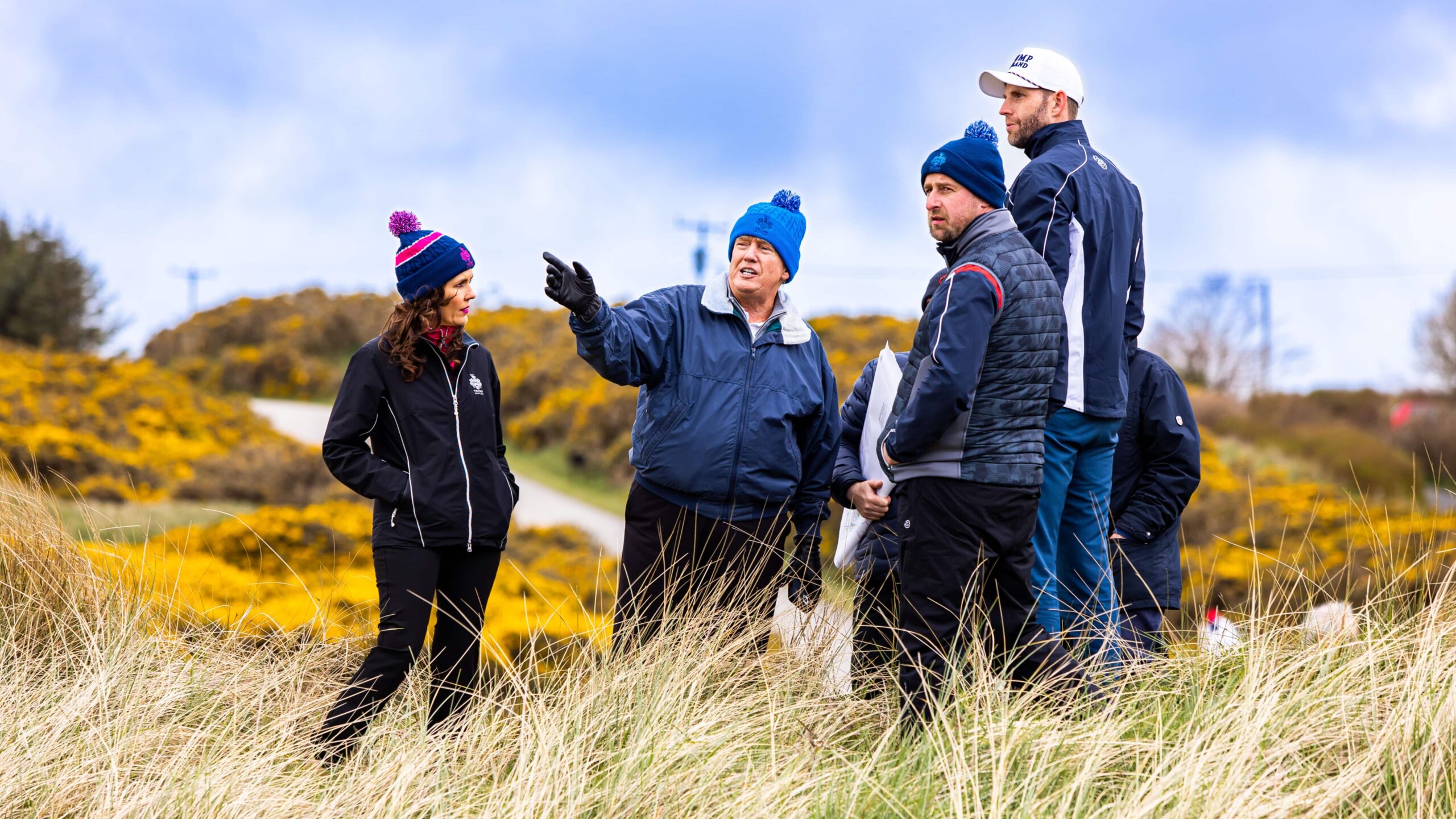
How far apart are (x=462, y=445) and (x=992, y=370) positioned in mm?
1612

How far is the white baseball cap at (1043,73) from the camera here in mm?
3795

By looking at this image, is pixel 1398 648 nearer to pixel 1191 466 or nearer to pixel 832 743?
pixel 1191 466

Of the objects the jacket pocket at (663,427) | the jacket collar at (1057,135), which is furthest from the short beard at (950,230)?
the jacket pocket at (663,427)

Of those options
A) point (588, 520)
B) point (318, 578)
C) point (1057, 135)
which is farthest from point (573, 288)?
point (588, 520)

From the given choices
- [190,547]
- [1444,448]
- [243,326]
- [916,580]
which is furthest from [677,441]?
[243,326]

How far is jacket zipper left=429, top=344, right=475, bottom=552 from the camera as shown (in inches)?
142

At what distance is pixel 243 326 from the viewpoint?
2864cm

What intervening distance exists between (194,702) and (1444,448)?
1824 cm

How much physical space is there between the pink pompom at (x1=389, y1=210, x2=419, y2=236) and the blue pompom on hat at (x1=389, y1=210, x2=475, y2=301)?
0.09m

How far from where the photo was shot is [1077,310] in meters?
3.55

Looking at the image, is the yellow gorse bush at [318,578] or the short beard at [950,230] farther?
the yellow gorse bush at [318,578]

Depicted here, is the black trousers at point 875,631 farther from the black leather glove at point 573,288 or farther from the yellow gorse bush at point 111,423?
the yellow gorse bush at point 111,423

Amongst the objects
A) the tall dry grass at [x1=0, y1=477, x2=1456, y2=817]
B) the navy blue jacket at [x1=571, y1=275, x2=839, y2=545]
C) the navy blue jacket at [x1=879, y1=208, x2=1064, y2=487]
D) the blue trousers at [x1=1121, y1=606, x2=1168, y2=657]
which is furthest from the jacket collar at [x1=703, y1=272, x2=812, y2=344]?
the blue trousers at [x1=1121, y1=606, x2=1168, y2=657]

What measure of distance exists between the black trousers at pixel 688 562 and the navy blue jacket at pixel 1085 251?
109 cm
